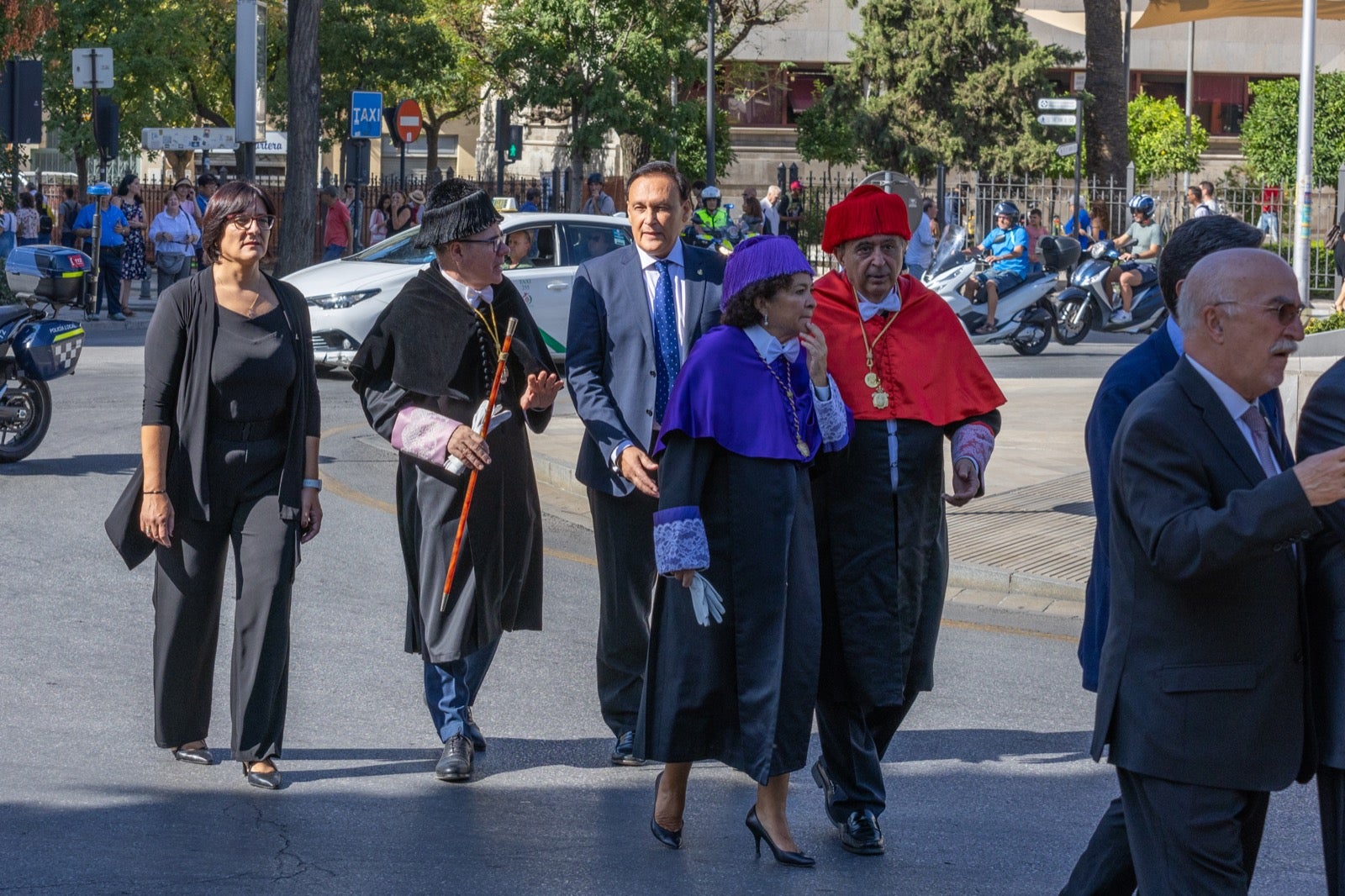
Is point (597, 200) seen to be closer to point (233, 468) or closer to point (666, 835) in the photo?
point (233, 468)

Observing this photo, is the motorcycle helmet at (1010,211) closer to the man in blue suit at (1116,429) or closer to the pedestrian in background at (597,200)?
the pedestrian in background at (597,200)

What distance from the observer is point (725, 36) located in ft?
145

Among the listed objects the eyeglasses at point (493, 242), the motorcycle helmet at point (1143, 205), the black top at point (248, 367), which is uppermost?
the motorcycle helmet at point (1143, 205)

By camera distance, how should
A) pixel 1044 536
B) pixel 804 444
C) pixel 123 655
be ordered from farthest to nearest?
pixel 1044 536
pixel 123 655
pixel 804 444

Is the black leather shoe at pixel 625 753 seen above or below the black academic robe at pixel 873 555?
below

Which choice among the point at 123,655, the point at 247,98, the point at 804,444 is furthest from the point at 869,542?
the point at 247,98

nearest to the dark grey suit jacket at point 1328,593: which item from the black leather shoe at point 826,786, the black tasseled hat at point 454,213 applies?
the black leather shoe at point 826,786

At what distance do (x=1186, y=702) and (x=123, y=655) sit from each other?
4883mm

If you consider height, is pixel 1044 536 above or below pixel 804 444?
below

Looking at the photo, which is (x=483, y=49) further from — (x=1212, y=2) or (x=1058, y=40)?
(x=1212, y=2)

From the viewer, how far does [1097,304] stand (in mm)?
21984

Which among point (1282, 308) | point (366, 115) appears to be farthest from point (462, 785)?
point (366, 115)

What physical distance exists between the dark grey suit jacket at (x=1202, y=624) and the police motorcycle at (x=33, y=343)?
944 cm

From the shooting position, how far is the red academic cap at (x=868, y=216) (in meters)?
5.19
